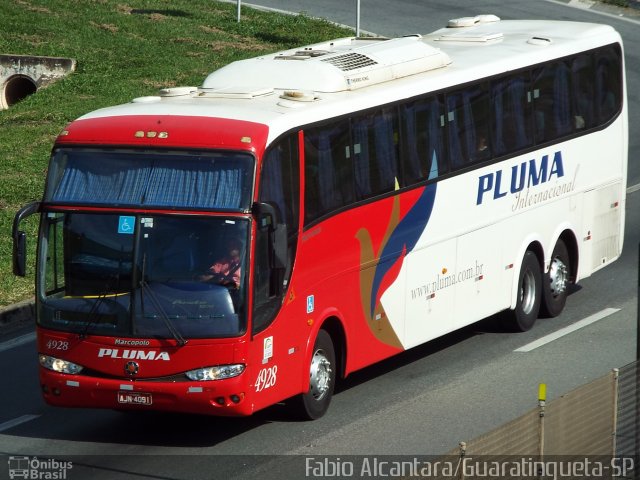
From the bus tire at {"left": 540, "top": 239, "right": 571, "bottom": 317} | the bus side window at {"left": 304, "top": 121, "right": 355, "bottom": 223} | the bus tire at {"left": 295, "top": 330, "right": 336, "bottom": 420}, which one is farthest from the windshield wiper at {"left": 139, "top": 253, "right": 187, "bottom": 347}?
the bus tire at {"left": 540, "top": 239, "right": 571, "bottom": 317}

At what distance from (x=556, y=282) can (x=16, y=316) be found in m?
7.01

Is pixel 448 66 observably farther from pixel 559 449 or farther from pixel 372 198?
pixel 559 449

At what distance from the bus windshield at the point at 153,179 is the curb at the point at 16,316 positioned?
5.59 meters

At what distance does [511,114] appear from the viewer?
53.3 ft

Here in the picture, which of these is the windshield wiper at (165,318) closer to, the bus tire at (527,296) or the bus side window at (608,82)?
the bus tire at (527,296)

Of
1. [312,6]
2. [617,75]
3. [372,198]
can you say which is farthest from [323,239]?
[312,6]

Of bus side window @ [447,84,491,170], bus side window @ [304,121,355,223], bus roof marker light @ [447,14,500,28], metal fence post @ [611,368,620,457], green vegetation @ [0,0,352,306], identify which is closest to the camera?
metal fence post @ [611,368,620,457]

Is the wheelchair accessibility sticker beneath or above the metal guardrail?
above

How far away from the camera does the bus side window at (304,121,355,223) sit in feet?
42.2

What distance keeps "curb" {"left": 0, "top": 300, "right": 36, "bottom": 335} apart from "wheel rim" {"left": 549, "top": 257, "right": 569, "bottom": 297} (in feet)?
22.1

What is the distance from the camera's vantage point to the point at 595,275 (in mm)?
19500

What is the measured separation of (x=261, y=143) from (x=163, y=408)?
2501mm

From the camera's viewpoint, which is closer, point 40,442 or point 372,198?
point 40,442

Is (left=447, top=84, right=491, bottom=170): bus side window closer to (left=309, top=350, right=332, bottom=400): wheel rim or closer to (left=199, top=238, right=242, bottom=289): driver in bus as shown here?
(left=309, top=350, right=332, bottom=400): wheel rim
